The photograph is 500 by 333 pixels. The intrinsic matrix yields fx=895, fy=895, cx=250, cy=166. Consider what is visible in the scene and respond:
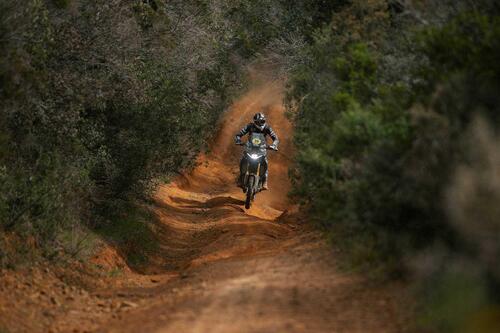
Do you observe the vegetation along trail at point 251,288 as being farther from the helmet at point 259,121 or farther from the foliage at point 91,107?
the helmet at point 259,121

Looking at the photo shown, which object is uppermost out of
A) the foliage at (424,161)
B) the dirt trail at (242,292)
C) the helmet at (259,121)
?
the helmet at (259,121)

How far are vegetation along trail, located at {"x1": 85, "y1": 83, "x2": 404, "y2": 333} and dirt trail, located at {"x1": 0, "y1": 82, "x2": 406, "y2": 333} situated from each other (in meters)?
0.01

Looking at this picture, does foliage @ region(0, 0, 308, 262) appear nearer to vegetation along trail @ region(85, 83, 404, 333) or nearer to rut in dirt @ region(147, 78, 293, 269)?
rut in dirt @ region(147, 78, 293, 269)

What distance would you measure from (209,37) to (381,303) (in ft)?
60.5

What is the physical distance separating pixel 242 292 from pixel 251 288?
0.20 metres

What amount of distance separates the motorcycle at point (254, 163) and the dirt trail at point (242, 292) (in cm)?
83

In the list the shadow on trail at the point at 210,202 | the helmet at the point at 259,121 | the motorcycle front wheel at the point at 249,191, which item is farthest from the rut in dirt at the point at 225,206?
the helmet at the point at 259,121

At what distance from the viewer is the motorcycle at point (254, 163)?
69.1ft

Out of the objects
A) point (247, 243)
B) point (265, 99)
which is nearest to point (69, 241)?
point (247, 243)

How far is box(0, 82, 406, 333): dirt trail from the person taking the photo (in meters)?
8.54

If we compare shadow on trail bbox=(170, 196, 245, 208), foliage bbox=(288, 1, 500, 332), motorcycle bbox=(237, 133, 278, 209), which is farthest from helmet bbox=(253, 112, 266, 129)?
foliage bbox=(288, 1, 500, 332)

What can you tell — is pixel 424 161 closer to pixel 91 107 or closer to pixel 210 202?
pixel 91 107

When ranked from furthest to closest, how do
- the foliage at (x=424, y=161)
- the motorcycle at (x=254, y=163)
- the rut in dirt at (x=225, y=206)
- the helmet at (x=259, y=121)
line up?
1. the helmet at (x=259, y=121)
2. the motorcycle at (x=254, y=163)
3. the rut in dirt at (x=225, y=206)
4. the foliage at (x=424, y=161)

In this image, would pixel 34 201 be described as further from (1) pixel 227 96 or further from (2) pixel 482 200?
(1) pixel 227 96
